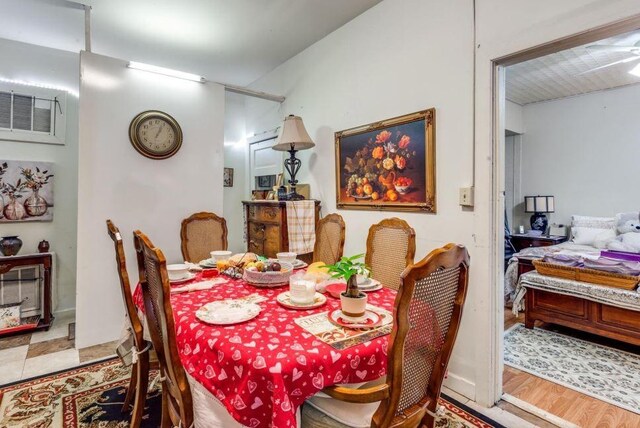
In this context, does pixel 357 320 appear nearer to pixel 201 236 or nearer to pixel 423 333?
pixel 423 333

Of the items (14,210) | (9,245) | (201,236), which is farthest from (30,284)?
(201,236)

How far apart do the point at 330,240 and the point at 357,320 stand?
59.1 inches

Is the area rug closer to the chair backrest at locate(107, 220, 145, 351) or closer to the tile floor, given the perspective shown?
the chair backrest at locate(107, 220, 145, 351)

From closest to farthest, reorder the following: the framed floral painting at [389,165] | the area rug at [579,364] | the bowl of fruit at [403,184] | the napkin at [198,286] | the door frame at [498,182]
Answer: the napkin at [198,286], the door frame at [498,182], the area rug at [579,364], the framed floral painting at [389,165], the bowl of fruit at [403,184]

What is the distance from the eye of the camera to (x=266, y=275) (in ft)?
5.74

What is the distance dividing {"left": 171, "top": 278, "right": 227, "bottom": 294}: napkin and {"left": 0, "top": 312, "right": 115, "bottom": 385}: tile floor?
148 cm

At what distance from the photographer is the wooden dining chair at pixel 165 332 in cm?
Answer: 108

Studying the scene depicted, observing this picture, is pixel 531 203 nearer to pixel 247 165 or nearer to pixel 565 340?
pixel 565 340

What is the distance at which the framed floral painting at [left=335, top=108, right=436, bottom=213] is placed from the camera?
2357 millimetres

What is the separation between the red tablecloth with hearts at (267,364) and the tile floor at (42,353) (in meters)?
1.92

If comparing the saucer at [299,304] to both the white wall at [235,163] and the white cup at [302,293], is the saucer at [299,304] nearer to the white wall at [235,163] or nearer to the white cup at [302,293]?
the white cup at [302,293]

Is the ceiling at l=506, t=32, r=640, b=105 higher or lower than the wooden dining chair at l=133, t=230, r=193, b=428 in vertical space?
higher

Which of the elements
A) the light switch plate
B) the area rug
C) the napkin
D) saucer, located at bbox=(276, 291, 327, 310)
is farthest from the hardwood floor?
the napkin

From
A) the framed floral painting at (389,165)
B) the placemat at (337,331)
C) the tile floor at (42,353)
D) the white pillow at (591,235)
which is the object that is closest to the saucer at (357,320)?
the placemat at (337,331)
